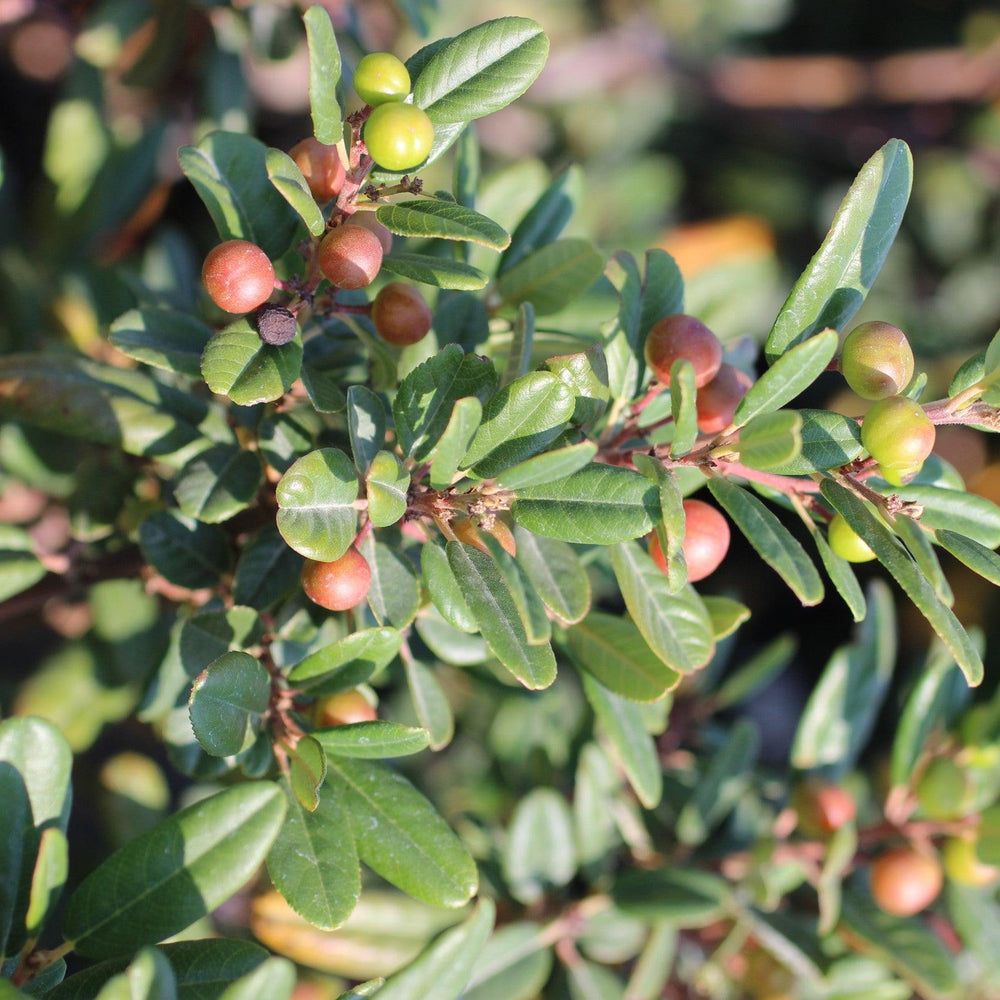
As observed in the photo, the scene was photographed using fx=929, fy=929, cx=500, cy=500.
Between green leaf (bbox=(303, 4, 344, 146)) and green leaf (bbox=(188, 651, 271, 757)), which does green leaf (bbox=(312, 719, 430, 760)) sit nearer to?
green leaf (bbox=(188, 651, 271, 757))

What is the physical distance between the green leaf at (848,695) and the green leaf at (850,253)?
0.75m

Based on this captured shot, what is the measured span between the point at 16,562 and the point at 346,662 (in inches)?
23.6

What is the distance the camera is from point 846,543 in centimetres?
98

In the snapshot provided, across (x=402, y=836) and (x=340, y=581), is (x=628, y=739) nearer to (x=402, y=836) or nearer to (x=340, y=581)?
(x=402, y=836)

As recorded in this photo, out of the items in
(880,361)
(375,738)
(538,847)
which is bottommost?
(538,847)

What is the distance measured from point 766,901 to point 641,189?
2047mm

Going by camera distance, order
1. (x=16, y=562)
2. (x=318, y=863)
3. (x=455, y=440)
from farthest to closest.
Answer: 1. (x=16, y=562)
2. (x=318, y=863)
3. (x=455, y=440)

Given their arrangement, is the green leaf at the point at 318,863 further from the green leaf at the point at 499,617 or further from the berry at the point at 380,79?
the berry at the point at 380,79

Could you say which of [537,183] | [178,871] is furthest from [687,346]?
[178,871]

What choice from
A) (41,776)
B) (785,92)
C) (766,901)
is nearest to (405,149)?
(41,776)

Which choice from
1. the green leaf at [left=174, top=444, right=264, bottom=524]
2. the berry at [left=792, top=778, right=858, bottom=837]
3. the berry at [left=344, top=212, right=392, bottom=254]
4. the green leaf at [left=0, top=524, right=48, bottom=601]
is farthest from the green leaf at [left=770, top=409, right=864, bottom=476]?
the green leaf at [left=0, top=524, right=48, bottom=601]

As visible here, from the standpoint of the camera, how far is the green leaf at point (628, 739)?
1.16 metres

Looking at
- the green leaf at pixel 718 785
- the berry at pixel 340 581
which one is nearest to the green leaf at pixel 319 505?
the berry at pixel 340 581

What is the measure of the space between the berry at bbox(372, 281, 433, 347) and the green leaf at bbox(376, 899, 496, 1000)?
2.10ft
